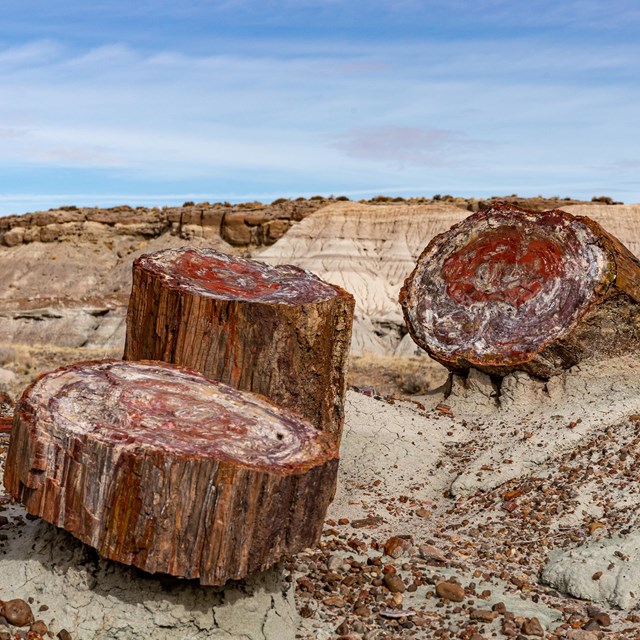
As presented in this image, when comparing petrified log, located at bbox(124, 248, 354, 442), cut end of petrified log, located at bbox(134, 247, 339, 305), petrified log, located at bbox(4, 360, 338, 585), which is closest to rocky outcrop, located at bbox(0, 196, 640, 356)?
cut end of petrified log, located at bbox(134, 247, 339, 305)

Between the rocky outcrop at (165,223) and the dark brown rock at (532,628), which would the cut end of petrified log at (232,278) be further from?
the rocky outcrop at (165,223)

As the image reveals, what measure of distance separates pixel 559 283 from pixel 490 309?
834 millimetres

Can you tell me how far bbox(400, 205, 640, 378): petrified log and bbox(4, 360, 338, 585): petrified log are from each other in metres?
5.48

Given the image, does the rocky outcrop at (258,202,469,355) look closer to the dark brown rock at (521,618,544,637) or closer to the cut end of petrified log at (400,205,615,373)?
the cut end of petrified log at (400,205,615,373)

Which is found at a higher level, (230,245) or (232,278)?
(232,278)

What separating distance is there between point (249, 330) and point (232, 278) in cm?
98

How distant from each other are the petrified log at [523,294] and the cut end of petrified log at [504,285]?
12mm

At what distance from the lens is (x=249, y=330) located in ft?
21.7

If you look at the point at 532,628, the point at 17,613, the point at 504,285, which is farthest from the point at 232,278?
the point at 504,285

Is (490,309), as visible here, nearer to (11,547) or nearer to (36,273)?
(11,547)

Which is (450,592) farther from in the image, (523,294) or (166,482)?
(523,294)

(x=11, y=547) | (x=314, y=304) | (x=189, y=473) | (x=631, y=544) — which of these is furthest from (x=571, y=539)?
(x=11, y=547)

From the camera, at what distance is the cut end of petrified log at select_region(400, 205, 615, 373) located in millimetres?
9734

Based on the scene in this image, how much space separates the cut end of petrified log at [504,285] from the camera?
9.73 m
